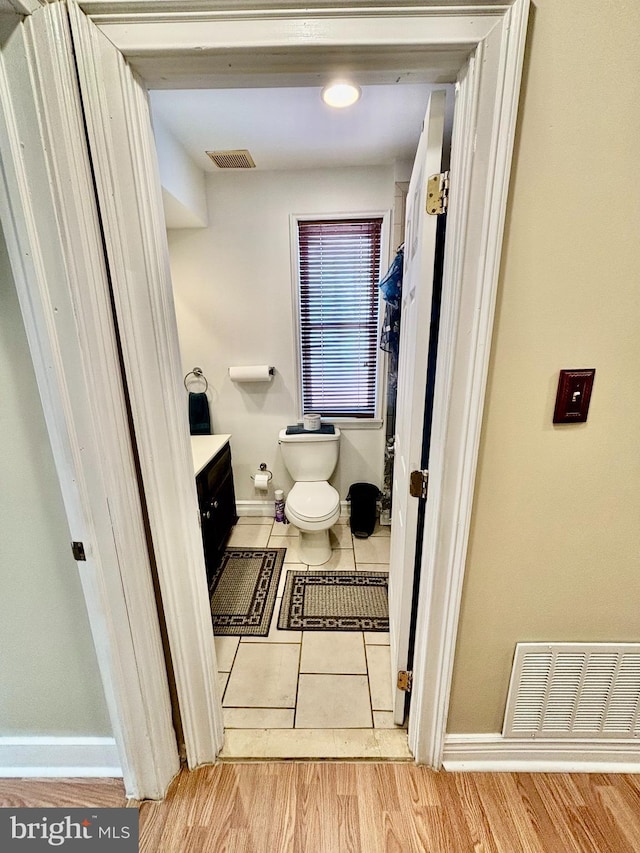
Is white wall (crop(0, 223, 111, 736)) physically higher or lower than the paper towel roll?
lower

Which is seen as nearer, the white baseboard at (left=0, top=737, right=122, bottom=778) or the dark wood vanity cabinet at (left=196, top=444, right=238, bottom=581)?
the white baseboard at (left=0, top=737, right=122, bottom=778)

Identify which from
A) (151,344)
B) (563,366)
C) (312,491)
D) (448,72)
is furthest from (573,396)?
(312,491)

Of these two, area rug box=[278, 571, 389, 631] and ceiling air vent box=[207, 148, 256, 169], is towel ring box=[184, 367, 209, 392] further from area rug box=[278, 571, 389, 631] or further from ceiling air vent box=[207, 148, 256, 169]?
area rug box=[278, 571, 389, 631]

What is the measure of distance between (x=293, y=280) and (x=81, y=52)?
169 cm

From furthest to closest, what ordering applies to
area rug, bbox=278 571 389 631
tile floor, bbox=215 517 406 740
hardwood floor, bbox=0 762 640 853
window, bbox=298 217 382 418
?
1. window, bbox=298 217 382 418
2. area rug, bbox=278 571 389 631
3. tile floor, bbox=215 517 406 740
4. hardwood floor, bbox=0 762 640 853

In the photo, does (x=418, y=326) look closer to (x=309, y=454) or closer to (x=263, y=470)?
(x=309, y=454)

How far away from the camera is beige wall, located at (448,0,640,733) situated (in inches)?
28.5

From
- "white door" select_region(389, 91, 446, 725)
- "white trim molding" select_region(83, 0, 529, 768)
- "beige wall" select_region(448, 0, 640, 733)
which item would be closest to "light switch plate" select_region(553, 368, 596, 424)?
"beige wall" select_region(448, 0, 640, 733)

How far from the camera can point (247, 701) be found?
4.58 ft

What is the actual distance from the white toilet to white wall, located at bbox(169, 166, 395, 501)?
9.3 inches

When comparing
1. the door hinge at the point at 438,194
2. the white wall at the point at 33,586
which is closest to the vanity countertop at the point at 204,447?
the white wall at the point at 33,586

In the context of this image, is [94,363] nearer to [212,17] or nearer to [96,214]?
[96,214]

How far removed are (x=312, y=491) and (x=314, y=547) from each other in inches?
13.6

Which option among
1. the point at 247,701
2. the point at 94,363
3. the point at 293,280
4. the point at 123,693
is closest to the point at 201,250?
the point at 293,280
